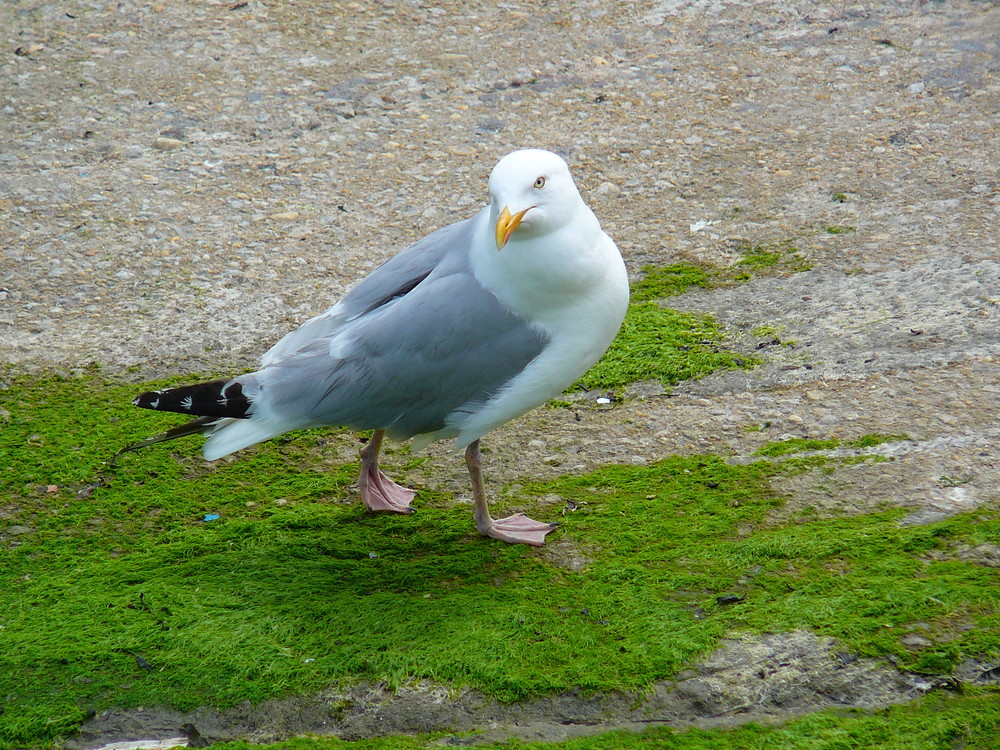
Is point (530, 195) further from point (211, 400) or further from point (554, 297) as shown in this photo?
point (211, 400)

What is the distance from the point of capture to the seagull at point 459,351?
312cm

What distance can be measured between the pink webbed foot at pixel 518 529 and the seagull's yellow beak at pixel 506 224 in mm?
1020

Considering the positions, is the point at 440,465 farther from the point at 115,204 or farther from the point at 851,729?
the point at 115,204

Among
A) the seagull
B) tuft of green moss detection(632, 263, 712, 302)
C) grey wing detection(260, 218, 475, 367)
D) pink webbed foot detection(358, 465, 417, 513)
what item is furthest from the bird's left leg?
tuft of green moss detection(632, 263, 712, 302)

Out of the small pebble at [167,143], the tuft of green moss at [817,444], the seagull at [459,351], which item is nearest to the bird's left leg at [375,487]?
the seagull at [459,351]

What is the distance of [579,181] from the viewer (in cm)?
549

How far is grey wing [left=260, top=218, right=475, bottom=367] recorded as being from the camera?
11.2ft

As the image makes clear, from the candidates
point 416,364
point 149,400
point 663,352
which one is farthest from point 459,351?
point 663,352

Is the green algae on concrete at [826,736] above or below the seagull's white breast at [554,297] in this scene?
below

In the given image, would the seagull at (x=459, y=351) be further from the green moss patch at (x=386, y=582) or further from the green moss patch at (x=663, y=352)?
the green moss patch at (x=663, y=352)

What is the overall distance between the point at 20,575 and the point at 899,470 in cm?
288

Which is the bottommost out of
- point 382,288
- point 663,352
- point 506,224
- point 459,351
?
point 663,352

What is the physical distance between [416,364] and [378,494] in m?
0.66

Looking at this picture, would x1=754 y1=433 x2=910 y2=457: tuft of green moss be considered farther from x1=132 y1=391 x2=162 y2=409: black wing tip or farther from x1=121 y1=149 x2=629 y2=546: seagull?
x1=132 y1=391 x2=162 y2=409: black wing tip
